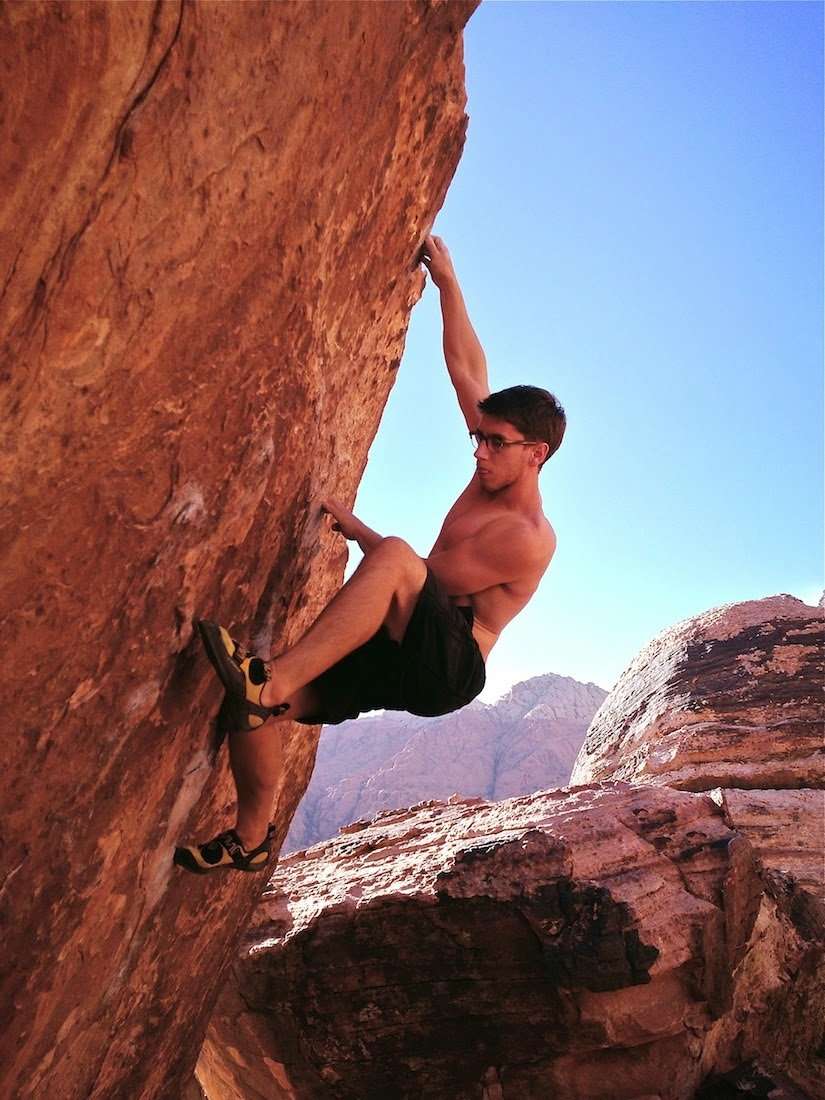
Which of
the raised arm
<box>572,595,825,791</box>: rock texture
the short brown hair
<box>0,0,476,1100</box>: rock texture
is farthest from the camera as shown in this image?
<box>572,595,825,791</box>: rock texture

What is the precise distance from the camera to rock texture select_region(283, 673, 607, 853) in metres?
37.7

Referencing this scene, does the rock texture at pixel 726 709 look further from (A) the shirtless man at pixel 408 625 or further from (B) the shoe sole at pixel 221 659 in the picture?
(B) the shoe sole at pixel 221 659

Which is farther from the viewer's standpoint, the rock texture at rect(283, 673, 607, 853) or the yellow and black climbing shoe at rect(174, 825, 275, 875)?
the rock texture at rect(283, 673, 607, 853)

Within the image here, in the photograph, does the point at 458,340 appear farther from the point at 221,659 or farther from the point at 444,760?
the point at 444,760

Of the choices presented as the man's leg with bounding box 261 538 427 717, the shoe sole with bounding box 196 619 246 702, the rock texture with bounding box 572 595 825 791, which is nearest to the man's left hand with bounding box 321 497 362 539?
the man's leg with bounding box 261 538 427 717

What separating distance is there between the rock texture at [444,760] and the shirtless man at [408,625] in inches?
1209

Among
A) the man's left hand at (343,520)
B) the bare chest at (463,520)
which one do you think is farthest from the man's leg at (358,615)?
the bare chest at (463,520)

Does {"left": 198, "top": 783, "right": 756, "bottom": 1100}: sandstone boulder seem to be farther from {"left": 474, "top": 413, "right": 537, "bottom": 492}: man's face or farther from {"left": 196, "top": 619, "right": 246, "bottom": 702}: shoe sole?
{"left": 196, "top": 619, "right": 246, "bottom": 702}: shoe sole

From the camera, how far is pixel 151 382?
2.80m

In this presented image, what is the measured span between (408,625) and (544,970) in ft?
14.5

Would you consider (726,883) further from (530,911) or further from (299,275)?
(299,275)

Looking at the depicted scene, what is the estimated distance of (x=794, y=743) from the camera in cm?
1023

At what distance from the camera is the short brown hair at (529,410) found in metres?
4.23

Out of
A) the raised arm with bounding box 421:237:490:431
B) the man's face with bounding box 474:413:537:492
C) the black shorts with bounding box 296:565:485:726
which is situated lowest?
the black shorts with bounding box 296:565:485:726
